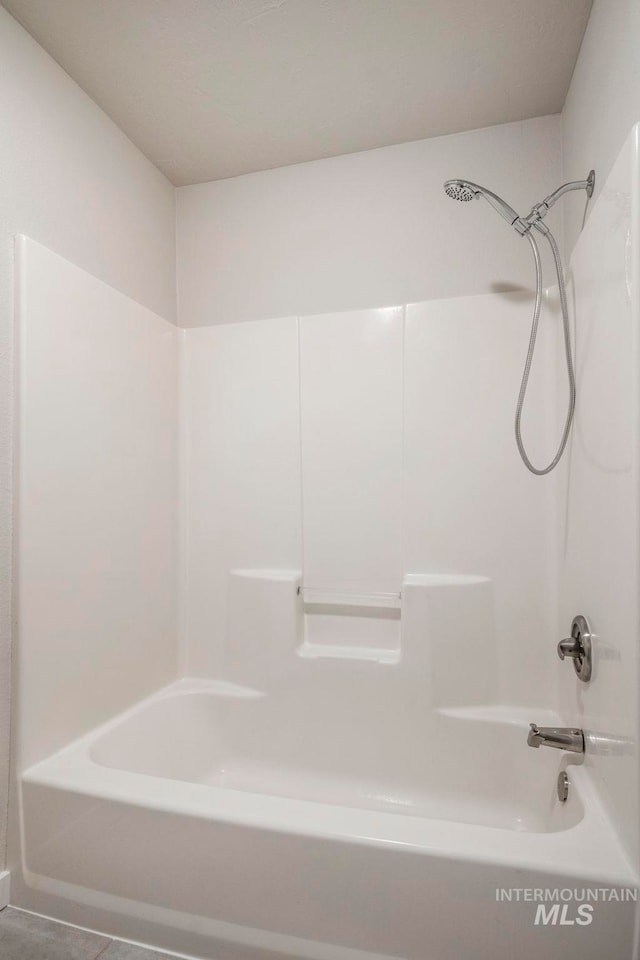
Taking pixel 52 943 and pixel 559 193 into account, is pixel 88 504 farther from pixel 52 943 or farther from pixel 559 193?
pixel 559 193

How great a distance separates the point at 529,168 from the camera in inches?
71.6

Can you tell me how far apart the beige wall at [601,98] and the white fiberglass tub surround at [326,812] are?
1280 millimetres

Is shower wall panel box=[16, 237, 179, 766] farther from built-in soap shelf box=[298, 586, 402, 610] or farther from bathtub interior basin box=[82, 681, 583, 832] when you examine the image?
built-in soap shelf box=[298, 586, 402, 610]

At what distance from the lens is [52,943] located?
128cm

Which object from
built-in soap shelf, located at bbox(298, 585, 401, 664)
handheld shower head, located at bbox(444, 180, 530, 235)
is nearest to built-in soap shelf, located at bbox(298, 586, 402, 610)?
built-in soap shelf, located at bbox(298, 585, 401, 664)

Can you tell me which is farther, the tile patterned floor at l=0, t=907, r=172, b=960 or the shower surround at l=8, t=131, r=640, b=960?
the tile patterned floor at l=0, t=907, r=172, b=960

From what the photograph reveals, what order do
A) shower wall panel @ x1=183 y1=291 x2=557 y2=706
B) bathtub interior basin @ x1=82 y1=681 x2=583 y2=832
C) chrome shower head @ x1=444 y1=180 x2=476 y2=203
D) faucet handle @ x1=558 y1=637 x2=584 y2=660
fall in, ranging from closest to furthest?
1. faucet handle @ x1=558 y1=637 x2=584 y2=660
2. chrome shower head @ x1=444 y1=180 x2=476 y2=203
3. bathtub interior basin @ x1=82 y1=681 x2=583 y2=832
4. shower wall panel @ x1=183 y1=291 x2=557 y2=706

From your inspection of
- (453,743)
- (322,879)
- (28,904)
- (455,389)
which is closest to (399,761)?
(453,743)

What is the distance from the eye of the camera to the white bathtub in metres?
1.03

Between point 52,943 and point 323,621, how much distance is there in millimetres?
1158

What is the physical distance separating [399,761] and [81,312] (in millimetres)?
1820

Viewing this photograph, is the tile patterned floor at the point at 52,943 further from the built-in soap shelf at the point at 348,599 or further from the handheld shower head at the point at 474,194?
the handheld shower head at the point at 474,194

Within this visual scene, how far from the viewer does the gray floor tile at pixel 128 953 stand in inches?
48.9

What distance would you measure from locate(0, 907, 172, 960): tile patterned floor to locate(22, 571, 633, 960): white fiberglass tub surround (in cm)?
5
